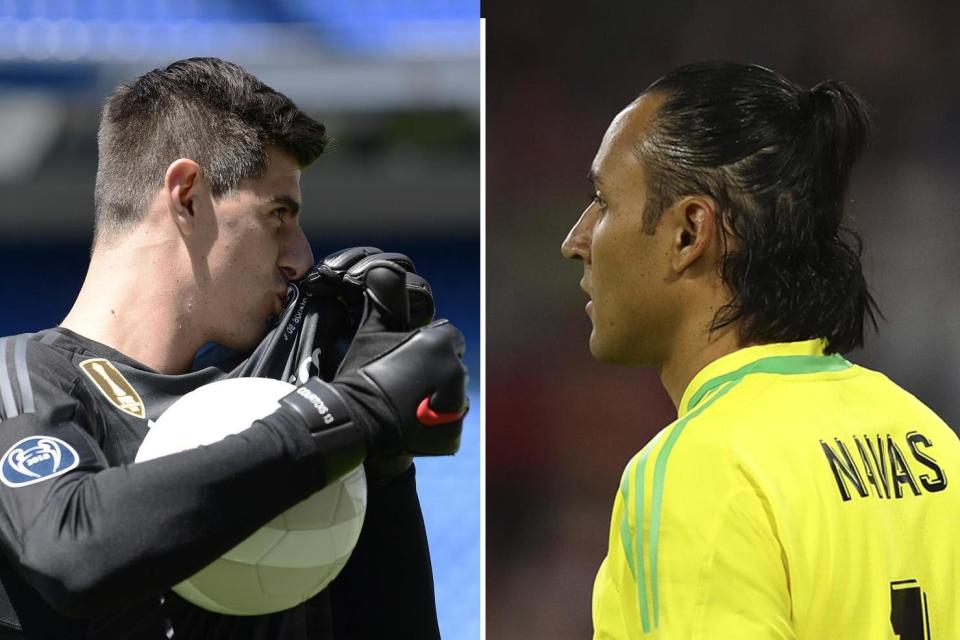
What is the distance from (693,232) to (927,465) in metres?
0.42

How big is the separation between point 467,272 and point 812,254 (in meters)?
4.33

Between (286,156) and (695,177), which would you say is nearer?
(695,177)

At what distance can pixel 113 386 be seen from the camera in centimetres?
170

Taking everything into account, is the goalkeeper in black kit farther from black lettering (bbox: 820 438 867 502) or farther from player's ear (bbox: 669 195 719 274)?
black lettering (bbox: 820 438 867 502)

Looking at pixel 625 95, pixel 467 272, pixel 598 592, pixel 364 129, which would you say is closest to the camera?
pixel 598 592

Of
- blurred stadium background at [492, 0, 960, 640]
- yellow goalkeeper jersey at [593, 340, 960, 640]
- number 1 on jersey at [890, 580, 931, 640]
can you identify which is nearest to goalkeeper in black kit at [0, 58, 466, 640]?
yellow goalkeeper jersey at [593, 340, 960, 640]

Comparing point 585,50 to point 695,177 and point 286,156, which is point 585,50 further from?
point 695,177

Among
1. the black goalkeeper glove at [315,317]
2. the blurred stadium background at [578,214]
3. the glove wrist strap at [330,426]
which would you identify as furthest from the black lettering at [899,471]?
the blurred stadium background at [578,214]

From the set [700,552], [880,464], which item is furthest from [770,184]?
[700,552]

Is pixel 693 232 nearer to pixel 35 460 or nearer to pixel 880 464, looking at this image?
pixel 880 464

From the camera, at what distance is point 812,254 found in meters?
1.52

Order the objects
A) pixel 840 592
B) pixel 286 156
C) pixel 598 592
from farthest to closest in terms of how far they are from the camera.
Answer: pixel 286 156 → pixel 598 592 → pixel 840 592

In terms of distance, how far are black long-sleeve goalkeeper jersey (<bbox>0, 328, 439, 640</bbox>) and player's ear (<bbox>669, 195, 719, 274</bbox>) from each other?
0.55 metres

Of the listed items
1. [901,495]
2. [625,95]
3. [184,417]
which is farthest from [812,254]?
[625,95]
